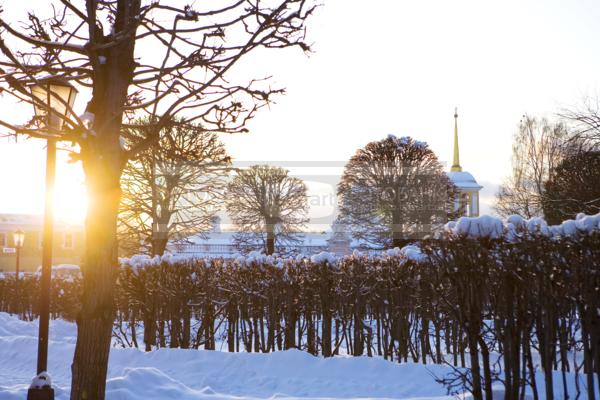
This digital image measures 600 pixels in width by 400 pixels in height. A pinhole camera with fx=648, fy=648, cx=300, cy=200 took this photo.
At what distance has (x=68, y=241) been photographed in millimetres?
63469

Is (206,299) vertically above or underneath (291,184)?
underneath

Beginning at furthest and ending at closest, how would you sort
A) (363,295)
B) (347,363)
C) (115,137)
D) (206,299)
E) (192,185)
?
(192,185) < (206,299) < (363,295) < (347,363) < (115,137)

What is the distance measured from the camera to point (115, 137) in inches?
251

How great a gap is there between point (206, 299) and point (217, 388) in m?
3.84

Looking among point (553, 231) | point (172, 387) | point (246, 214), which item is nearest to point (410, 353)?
point (172, 387)

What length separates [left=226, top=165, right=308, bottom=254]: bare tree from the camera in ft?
142

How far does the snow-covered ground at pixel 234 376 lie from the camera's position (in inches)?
368

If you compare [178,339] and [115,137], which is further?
[178,339]

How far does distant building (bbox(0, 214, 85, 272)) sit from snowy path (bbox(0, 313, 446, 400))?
49879 millimetres

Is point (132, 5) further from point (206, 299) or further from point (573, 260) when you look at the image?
point (206, 299)

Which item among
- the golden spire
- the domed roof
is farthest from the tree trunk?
the golden spire

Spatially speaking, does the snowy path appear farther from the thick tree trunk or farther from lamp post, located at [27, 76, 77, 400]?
the thick tree trunk

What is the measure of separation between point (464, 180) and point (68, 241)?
3977 centimetres

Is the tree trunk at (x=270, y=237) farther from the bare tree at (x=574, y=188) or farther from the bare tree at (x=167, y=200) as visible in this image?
Answer: the bare tree at (x=574, y=188)
